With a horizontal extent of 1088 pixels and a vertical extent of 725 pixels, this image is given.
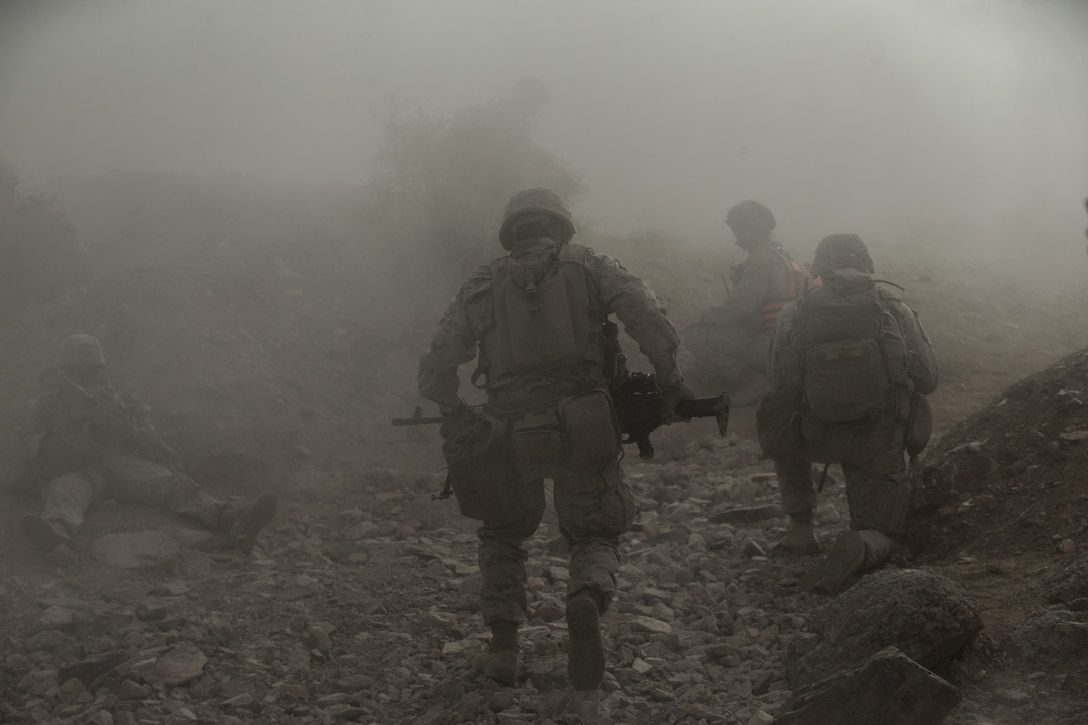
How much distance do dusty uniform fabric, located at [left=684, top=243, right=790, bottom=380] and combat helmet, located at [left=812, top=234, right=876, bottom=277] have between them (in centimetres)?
306

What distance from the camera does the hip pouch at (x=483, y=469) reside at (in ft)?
12.8

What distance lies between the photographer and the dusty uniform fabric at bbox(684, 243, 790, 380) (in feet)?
26.9

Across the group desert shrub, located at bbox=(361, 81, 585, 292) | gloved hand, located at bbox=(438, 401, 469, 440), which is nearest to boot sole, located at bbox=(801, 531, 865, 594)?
gloved hand, located at bbox=(438, 401, 469, 440)

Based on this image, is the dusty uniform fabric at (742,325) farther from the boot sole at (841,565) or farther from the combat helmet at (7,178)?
the combat helmet at (7,178)

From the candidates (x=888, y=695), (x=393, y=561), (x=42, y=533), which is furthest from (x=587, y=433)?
(x=42, y=533)

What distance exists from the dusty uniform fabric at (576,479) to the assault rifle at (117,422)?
3.82 meters

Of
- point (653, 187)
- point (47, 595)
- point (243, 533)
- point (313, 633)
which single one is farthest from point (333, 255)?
point (653, 187)

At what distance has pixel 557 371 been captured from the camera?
4.06 metres

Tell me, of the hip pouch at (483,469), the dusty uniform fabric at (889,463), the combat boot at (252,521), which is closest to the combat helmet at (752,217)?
the dusty uniform fabric at (889,463)

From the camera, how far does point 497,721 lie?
11.8 feet

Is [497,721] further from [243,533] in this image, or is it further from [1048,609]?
[243,533]

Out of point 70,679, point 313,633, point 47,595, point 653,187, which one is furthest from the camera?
point 653,187

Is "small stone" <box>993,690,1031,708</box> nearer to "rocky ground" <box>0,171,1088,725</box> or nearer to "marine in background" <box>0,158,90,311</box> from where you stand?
"rocky ground" <box>0,171,1088,725</box>

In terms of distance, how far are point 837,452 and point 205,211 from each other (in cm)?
991
